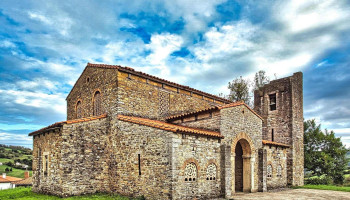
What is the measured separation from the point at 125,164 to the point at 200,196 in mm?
4274

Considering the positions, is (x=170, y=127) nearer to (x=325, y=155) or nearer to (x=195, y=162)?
(x=195, y=162)

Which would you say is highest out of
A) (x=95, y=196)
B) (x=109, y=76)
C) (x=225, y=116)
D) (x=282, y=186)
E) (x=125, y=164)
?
(x=109, y=76)

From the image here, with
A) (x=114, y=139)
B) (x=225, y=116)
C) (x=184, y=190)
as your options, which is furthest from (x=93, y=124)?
(x=225, y=116)

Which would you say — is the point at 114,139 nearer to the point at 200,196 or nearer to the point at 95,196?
the point at 95,196

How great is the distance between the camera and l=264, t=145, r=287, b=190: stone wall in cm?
1777

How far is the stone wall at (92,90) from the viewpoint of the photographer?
14898mm

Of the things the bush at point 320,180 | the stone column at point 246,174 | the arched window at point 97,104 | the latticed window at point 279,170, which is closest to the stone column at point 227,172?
the stone column at point 246,174

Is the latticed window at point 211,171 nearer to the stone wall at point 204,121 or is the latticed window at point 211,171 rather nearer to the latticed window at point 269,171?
the stone wall at point 204,121

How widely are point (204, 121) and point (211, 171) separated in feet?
10.2

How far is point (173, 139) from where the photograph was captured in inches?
447

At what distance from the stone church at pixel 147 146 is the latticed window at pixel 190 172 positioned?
1.9 inches

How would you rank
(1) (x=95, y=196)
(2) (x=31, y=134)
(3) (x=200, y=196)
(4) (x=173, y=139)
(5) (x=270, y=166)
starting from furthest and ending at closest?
(5) (x=270, y=166), (2) (x=31, y=134), (1) (x=95, y=196), (3) (x=200, y=196), (4) (x=173, y=139)

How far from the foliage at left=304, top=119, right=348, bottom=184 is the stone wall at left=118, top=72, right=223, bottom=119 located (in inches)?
579

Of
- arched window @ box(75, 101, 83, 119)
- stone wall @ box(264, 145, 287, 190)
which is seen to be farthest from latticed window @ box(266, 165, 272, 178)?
arched window @ box(75, 101, 83, 119)
